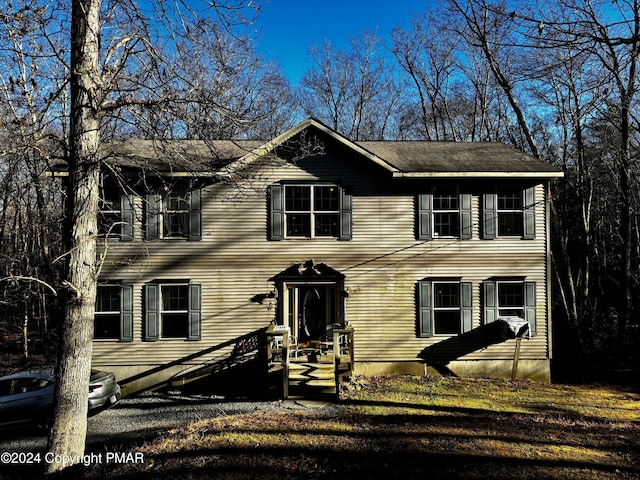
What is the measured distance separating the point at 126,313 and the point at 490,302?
11.0 m

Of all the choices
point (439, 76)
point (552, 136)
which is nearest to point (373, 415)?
point (552, 136)

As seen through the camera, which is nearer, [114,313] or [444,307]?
[114,313]

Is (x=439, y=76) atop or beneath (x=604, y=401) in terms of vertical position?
atop

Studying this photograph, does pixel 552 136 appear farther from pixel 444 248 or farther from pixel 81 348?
pixel 81 348

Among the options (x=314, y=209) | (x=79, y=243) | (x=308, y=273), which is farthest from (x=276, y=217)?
(x=79, y=243)

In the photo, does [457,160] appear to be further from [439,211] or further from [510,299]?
[510,299]

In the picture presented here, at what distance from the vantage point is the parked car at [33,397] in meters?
9.48

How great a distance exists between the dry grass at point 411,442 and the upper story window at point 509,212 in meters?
4.99

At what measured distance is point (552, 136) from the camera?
24.8 m

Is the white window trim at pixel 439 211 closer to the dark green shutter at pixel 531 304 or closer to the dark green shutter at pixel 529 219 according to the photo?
the dark green shutter at pixel 529 219

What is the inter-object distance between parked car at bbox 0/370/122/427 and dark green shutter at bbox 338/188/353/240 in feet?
24.8

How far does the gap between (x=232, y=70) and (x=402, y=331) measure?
9100mm

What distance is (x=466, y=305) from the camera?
41.8ft

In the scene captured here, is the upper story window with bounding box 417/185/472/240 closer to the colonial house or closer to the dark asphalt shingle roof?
the colonial house
